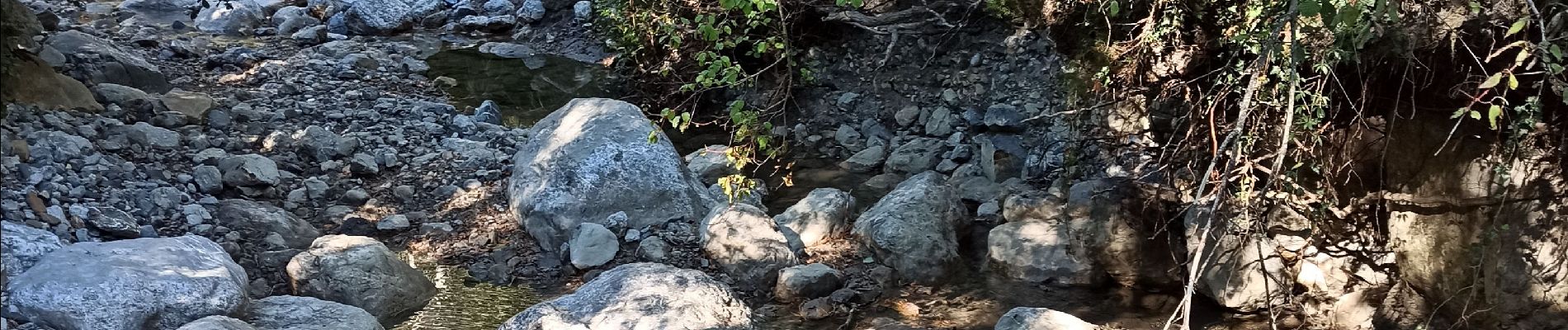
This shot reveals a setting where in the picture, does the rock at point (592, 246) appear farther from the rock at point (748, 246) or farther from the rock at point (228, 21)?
the rock at point (228, 21)

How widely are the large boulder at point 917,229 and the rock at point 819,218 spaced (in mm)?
82

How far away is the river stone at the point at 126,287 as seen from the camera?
11.3 ft

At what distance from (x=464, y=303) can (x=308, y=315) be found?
722 millimetres

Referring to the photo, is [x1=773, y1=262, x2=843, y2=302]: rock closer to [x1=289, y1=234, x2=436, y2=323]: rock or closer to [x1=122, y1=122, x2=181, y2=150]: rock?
[x1=289, y1=234, x2=436, y2=323]: rock

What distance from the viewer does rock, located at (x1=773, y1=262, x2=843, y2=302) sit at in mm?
4512

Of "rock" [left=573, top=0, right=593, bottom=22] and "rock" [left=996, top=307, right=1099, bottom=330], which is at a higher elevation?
"rock" [left=996, top=307, right=1099, bottom=330]

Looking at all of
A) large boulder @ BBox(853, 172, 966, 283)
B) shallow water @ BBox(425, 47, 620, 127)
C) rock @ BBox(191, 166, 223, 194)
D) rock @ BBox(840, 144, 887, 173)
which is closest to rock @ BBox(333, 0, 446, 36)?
shallow water @ BBox(425, 47, 620, 127)

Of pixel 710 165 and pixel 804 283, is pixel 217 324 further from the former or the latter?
pixel 710 165

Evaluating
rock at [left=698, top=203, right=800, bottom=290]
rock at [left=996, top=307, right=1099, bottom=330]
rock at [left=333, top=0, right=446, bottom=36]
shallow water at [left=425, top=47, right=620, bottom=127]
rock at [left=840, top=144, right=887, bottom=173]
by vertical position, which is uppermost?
rock at [left=996, top=307, right=1099, bottom=330]

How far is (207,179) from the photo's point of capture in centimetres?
521

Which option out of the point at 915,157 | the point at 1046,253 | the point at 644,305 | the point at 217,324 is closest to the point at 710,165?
the point at 915,157

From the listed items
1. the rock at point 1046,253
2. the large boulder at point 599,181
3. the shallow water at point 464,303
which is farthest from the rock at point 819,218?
the shallow water at point 464,303

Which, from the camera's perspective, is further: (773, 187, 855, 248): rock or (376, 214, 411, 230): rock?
(376, 214, 411, 230): rock

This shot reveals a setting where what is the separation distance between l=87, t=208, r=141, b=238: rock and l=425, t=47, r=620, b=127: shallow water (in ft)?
9.34
